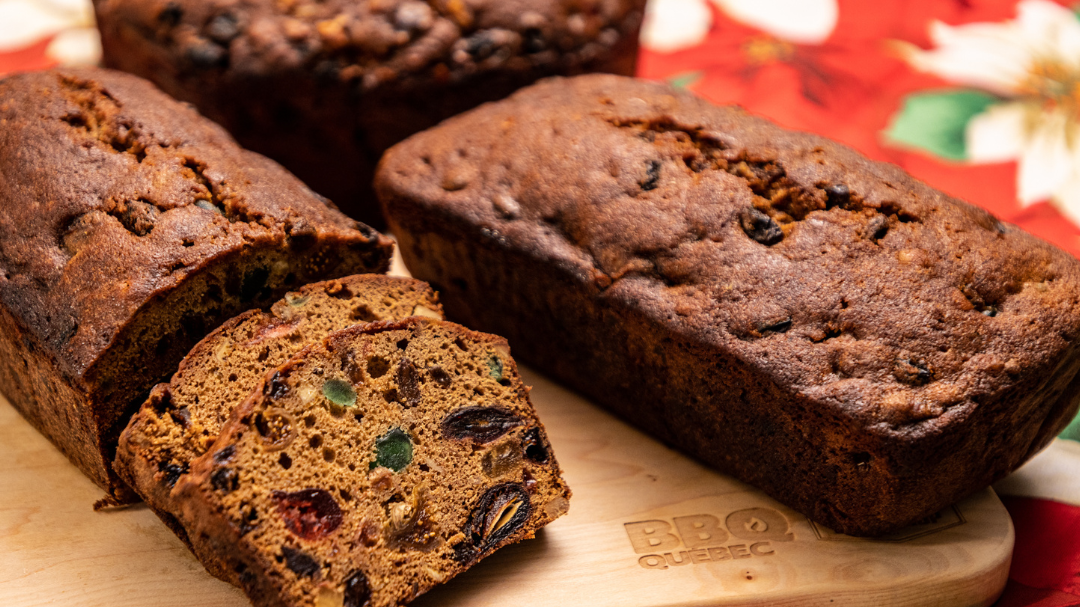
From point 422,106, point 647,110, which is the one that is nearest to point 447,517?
point 647,110

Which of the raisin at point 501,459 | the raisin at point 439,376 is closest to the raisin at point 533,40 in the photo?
the raisin at point 439,376

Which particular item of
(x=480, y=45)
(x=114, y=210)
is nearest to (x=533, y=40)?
(x=480, y=45)

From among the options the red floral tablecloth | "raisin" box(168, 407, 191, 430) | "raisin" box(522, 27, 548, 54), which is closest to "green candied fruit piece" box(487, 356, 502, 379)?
"raisin" box(168, 407, 191, 430)

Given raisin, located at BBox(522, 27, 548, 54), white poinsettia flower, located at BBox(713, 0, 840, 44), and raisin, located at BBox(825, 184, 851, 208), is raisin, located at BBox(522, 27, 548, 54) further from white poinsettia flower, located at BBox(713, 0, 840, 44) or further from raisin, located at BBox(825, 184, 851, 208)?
white poinsettia flower, located at BBox(713, 0, 840, 44)

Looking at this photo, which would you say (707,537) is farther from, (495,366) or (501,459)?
(495,366)

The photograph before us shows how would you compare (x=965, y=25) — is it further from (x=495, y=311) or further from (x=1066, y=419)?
(x=495, y=311)

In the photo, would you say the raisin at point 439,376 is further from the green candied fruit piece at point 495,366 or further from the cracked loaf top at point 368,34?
the cracked loaf top at point 368,34
